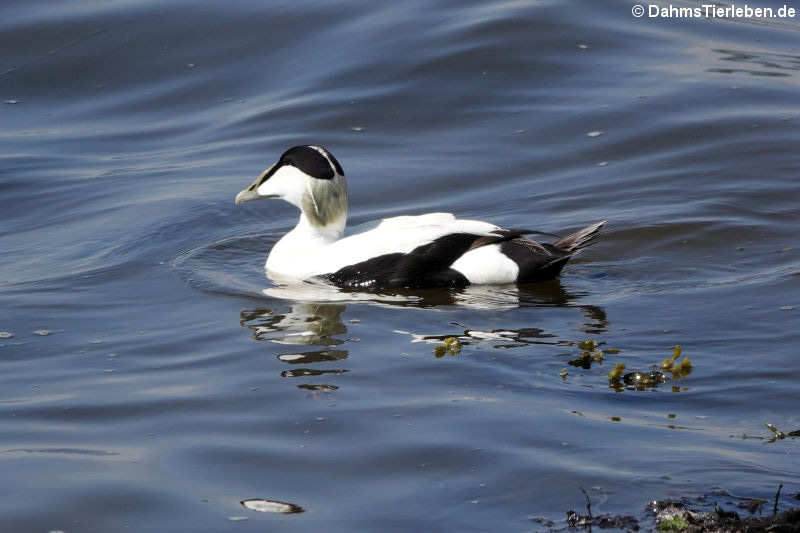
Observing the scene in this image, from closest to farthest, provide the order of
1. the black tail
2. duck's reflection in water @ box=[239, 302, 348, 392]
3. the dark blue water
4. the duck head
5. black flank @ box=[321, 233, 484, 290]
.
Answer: the dark blue water
duck's reflection in water @ box=[239, 302, 348, 392]
black flank @ box=[321, 233, 484, 290]
the black tail
the duck head

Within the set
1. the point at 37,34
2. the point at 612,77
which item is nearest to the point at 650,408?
the point at 612,77

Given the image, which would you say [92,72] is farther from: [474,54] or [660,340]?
[660,340]

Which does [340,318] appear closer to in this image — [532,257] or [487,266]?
[487,266]

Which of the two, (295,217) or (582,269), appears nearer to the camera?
(582,269)

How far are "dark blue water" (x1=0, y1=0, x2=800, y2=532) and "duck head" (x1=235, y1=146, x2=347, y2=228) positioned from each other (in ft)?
1.76

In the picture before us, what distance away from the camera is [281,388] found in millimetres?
5953

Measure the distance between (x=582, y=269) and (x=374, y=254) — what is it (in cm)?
138

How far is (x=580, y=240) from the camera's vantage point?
7762 mm

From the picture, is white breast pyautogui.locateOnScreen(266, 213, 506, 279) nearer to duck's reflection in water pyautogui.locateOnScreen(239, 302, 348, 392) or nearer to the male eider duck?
the male eider duck

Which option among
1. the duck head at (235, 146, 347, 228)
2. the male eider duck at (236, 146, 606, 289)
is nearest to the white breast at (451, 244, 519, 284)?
the male eider duck at (236, 146, 606, 289)

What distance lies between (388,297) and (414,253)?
0.30 m

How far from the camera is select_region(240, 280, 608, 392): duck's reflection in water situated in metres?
6.50

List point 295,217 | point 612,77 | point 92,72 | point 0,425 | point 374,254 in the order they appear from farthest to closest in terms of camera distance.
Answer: point 92,72 → point 612,77 → point 295,217 → point 374,254 → point 0,425

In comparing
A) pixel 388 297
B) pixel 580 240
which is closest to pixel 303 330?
pixel 388 297
